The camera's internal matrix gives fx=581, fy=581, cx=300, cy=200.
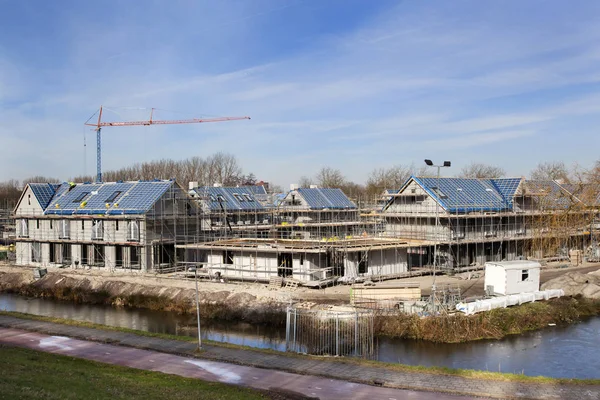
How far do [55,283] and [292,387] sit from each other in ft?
96.7

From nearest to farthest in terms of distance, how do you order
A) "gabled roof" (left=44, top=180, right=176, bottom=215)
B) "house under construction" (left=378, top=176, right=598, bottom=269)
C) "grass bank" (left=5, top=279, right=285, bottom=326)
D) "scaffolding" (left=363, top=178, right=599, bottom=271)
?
"grass bank" (left=5, top=279, right=285, bottom=326), "scaffolding" (left=363, top=178, right=599, bottom=271), "house under construction" (left=378, top=176, right=598, bottom=269), "gabled roof" (left=44, top=180, right=176, bottom=215)

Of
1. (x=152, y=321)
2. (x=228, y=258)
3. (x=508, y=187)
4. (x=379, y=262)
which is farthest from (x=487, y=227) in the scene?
(x=152, y=321)

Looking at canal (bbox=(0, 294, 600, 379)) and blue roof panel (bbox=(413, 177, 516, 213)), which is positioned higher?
blue roof panel (bbox=(413, 177, 516, 213))

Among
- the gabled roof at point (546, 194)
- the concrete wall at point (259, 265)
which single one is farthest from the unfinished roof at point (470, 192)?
the concrete wall at point (259, 265)

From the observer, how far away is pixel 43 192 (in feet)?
169

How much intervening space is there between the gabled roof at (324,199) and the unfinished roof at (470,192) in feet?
48.3

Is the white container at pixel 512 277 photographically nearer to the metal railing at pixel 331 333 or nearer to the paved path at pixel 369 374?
the metal railing at pixel 331 333

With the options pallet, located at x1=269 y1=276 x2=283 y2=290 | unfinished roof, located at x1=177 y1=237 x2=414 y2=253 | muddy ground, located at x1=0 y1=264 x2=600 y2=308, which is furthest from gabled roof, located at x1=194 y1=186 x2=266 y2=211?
pallet, located at x1=269 y1=276 x2=283 y2=290

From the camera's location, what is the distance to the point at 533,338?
27.5 m

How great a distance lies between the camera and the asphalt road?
702 inches

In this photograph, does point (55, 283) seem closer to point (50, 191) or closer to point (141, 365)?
point (50, 191)

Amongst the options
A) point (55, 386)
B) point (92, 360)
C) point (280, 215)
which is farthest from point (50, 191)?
point (55, 386)

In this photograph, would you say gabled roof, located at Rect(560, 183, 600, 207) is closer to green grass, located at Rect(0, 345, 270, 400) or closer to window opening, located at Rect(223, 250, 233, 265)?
window opening, located at Rect(223, 250, 233, 265)

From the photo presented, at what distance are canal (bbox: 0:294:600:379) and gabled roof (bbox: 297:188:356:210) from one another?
28.0m
